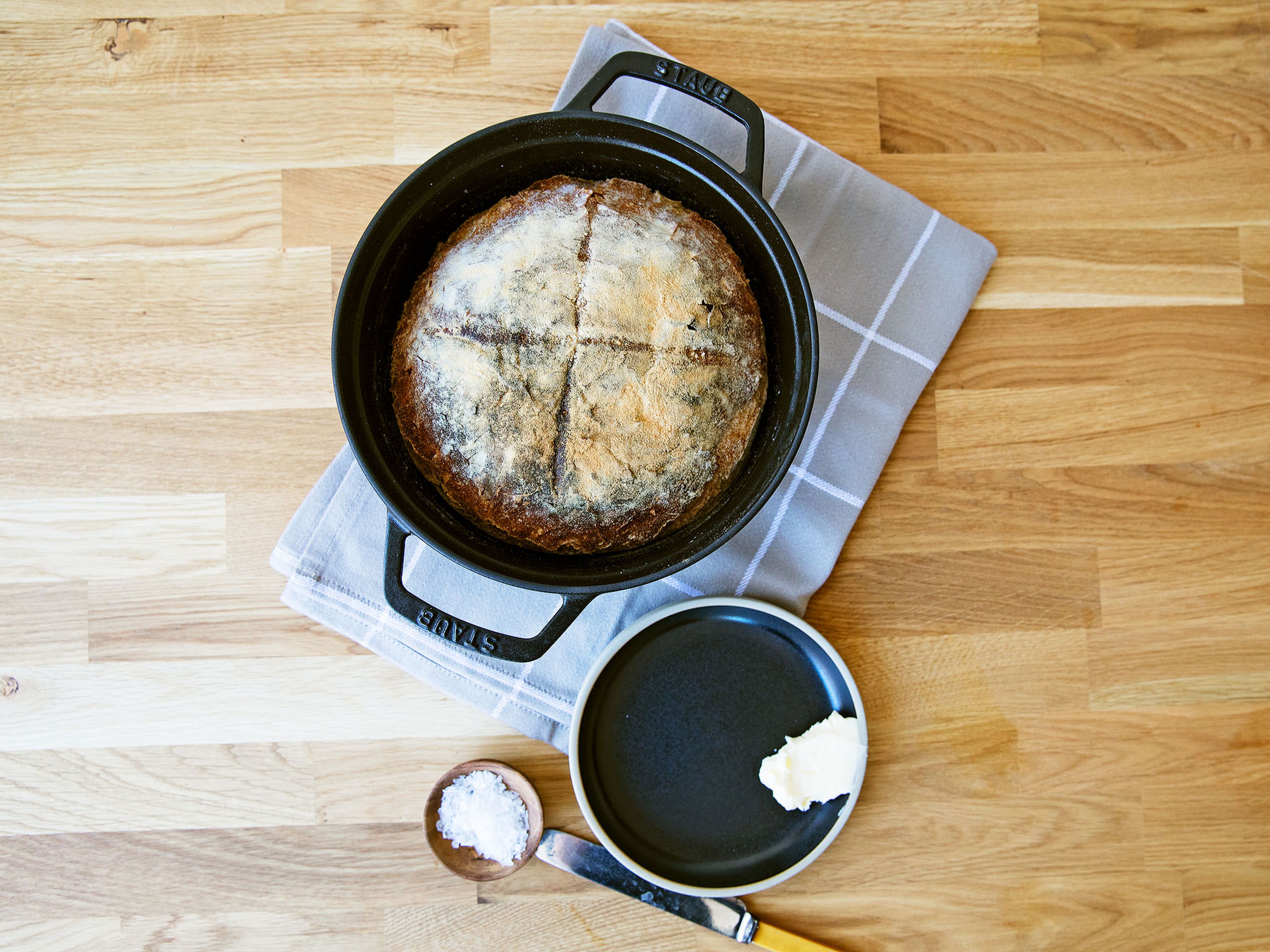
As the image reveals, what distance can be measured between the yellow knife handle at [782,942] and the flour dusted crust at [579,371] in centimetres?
69

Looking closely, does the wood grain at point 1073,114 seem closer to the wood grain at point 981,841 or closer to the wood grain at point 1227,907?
the wood grain at point 981,841

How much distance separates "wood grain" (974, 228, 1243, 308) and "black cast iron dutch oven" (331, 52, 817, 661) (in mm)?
485

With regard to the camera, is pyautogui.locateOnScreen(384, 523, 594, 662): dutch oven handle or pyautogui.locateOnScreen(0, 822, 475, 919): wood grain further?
pyautogui.locateOnScreen(0, 822, 475, 919): wood grain

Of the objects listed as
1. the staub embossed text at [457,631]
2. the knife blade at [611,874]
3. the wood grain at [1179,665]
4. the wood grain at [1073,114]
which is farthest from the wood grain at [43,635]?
the wood grain at [1179,665]

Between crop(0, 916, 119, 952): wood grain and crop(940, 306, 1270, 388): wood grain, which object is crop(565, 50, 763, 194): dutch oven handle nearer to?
crop(940, 306, 1270, 388): wood grain

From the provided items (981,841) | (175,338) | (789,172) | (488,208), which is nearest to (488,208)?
(488,208)

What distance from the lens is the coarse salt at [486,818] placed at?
1.22 m

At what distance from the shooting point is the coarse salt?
1.22 meters

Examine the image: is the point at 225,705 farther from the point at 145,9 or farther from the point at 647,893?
the point at 145,9

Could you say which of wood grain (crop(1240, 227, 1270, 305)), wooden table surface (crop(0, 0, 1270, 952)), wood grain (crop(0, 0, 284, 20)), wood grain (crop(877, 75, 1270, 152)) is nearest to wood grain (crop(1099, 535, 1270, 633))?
wooden table surface (crop(0, 0, 1270, 952))

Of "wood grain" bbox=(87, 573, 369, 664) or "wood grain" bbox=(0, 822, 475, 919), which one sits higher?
"wood grain" bbox=(87, 573, 369, 664)

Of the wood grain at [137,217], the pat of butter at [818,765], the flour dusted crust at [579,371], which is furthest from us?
the wood grain at [137,217]

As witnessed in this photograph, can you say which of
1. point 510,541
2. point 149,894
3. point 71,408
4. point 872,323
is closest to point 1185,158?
point 872,323

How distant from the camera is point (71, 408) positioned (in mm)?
1263
